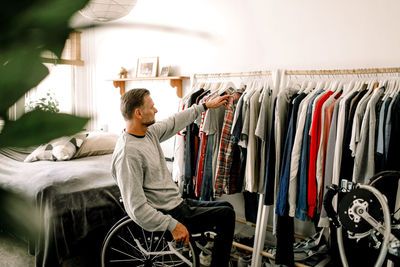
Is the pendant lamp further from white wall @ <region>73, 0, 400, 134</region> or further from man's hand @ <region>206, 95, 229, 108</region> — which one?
man's hand @ <region>206, 95, 229, 108</region>

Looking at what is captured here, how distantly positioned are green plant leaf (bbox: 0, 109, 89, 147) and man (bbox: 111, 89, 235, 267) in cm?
173

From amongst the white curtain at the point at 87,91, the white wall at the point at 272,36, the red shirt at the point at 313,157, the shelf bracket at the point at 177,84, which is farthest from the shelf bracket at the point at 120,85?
the white curtain at the point at 87,91

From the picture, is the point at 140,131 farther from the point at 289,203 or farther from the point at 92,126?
the point at 92,126

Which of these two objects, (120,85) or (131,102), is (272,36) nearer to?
(131,102)

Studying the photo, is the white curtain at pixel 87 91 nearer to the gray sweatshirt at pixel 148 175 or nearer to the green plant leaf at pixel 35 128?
the green plant leaf at pixel 35 128

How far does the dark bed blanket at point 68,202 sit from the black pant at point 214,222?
69 centimetres

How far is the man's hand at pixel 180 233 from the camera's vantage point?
1.84m

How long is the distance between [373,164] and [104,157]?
2.38m

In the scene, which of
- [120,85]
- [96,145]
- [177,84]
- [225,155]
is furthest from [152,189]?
[120,85]

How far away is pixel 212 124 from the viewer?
7.52 feet

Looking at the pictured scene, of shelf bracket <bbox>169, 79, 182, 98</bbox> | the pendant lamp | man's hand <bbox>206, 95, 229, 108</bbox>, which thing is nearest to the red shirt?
man's hand <bbox>206, 95, 229, 108</bbox>

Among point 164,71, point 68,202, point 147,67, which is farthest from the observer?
point 147,67

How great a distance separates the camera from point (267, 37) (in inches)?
109

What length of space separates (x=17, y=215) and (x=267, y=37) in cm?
280
